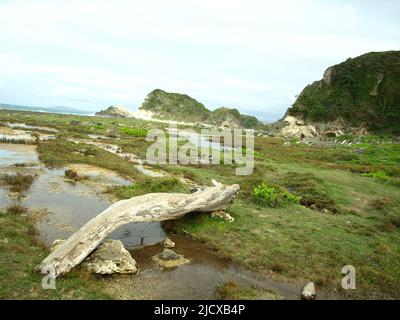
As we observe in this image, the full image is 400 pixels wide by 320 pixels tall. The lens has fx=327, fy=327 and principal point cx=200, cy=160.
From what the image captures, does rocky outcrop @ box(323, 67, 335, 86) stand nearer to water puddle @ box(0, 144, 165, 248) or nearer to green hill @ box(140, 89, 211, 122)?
water puddle @ box(0, 144, 165, 248)

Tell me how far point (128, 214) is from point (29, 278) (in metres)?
3.92

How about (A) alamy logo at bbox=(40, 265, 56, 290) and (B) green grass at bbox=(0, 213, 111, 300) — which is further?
(A) alamy logo at bbox=(40, 265, 56, 290)

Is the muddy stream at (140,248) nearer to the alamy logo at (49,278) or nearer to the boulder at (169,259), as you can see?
the boulder at (169,259)

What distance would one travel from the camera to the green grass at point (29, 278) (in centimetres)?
830

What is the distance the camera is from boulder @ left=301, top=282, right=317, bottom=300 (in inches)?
381

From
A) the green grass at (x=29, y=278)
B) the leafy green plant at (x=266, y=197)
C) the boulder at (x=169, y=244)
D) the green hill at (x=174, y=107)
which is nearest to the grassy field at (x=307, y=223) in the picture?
the leafy green plant at (x=266, y=197)

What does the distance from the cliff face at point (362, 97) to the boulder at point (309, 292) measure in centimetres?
6833

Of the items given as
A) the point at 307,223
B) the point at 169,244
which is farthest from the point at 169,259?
the point at 307,223

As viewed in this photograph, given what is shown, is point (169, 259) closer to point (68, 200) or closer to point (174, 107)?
point (68, 200)

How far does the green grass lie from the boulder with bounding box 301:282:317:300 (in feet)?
18.5

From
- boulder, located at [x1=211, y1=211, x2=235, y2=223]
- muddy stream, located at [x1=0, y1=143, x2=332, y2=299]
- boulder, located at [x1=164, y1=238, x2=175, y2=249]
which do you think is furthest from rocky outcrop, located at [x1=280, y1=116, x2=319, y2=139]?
boulder, located at [x1=164, y1=238, x2=175, y2=249]

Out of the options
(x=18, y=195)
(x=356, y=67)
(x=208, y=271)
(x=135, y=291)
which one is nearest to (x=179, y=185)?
(x=18, y=195)

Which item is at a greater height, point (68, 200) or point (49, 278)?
point (68, 200)

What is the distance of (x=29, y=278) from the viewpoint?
348 inches
